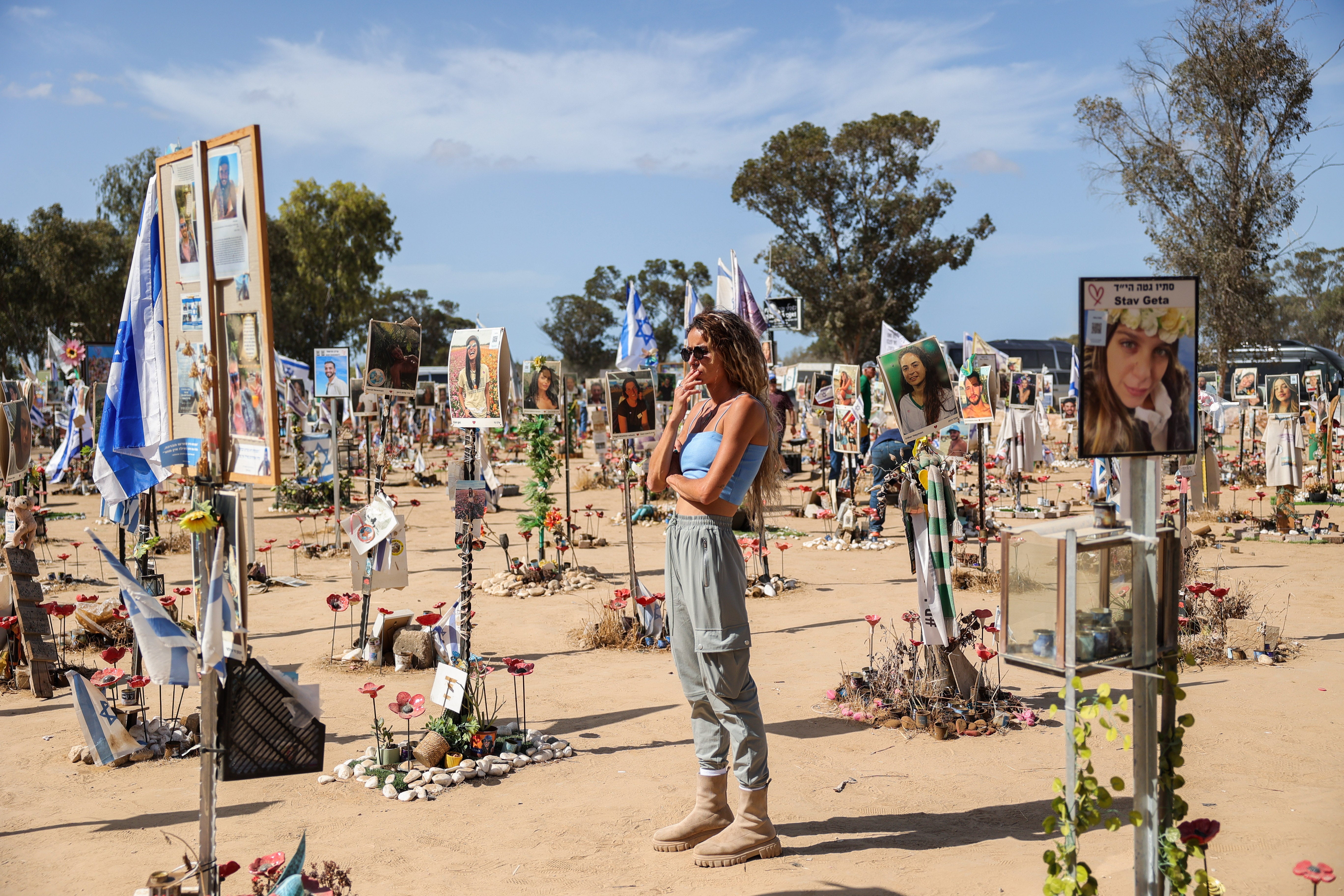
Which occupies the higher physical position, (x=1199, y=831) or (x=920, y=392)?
(x=920, y=392)

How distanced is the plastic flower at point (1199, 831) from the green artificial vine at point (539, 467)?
7675mm

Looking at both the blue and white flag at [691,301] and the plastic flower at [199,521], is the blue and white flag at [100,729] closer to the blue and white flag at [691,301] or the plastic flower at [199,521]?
the plastic flower at [199,521]

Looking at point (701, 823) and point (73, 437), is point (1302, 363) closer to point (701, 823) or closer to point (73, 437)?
point (73, 437)

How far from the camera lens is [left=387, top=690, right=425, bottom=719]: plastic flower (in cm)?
440

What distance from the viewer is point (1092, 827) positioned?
3871mm

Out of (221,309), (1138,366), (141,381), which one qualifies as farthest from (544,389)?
(1138,366)

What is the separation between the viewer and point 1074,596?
2.48 metres

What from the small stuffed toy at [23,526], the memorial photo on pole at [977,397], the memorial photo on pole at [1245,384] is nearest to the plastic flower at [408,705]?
the small stuffed toy at [23,526]

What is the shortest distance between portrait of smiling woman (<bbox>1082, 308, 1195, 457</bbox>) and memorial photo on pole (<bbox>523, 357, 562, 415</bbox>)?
29.1ft

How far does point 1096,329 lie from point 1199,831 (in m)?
1.31

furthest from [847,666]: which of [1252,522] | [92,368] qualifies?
[1252,522]

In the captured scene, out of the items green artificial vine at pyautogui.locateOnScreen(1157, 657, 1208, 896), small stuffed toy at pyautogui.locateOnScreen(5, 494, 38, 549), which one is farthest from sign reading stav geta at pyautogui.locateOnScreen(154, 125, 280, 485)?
small stuffed toy at pyautogui.locateOnScreen(5, 494, 38, 549)

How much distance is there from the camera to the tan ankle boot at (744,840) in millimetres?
3494

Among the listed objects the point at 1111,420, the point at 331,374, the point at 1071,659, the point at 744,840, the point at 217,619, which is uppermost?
the point at 331,374
